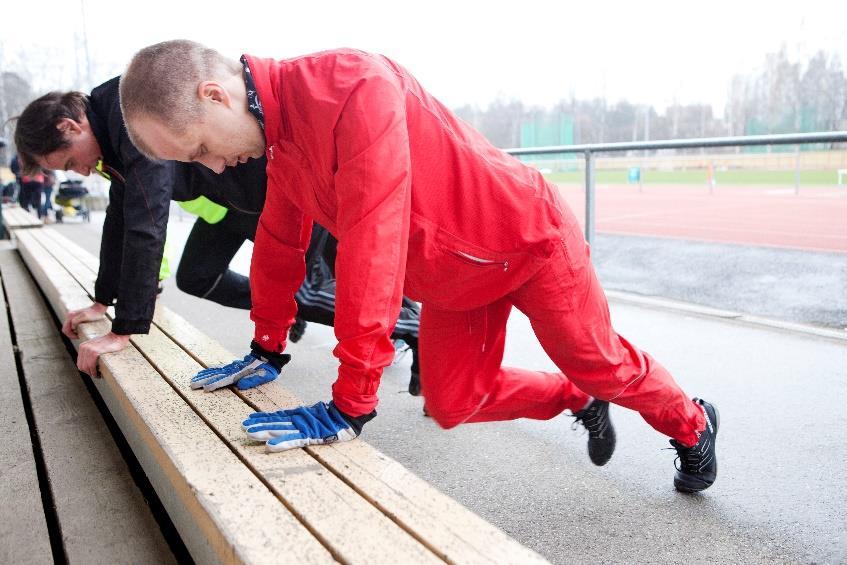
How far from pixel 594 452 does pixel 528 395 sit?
30 cm

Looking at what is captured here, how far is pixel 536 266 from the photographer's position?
162cm

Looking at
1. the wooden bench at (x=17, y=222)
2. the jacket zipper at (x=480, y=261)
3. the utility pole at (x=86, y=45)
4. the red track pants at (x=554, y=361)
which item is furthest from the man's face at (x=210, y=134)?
the utility pole at (x=86, y=45)

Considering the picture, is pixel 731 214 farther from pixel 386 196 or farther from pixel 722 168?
pixel 386 196

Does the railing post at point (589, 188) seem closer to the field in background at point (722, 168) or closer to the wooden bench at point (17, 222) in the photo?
the field in background at point (722, 168)

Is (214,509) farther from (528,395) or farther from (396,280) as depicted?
(528,395)

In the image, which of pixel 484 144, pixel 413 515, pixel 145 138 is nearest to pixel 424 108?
pixel 484 144

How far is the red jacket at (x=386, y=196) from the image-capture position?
131 centimetres

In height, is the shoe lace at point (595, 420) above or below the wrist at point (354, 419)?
below

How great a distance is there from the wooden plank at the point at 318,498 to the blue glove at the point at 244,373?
1.0 inches

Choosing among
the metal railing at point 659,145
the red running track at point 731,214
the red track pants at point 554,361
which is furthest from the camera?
the red running track at point 731,214

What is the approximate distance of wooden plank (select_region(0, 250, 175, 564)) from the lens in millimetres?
1497

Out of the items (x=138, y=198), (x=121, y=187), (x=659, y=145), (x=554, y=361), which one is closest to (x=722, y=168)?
(x=659, y=145)

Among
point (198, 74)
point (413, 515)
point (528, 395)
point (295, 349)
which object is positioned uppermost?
point (198, 74)

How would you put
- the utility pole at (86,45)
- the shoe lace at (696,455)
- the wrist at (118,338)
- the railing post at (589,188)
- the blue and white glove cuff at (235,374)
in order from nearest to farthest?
1. the blue and white glove cuff at (235,374)
2. the shoe lace at (696,455)
3. the wrist at (118,338)
4. the railing post at (589,188)
5. the utility pole at (86,45)
